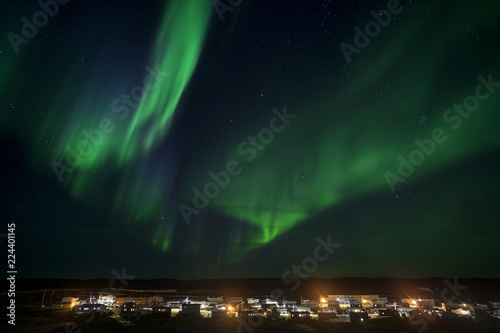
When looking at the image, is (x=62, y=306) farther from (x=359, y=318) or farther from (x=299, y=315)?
(x=359, y=318)

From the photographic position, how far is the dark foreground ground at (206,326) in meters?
35.1

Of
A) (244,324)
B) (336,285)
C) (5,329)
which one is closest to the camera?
(5,329)

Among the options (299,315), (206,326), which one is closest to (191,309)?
(206,326)

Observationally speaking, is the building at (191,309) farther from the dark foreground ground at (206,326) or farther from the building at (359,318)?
the building at (359,318)

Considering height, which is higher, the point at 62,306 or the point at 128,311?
the point at 62,306

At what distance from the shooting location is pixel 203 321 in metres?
46.7

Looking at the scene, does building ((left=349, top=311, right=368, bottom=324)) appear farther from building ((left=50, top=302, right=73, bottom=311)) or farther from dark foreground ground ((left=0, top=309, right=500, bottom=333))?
building ((left=50, top=302, right=73, bottom=311))

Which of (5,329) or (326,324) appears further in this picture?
(326,324)

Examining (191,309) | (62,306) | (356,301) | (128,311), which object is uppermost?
(356,301)

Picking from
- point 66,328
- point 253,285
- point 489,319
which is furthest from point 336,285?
point 66,328

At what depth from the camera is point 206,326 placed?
140 ft

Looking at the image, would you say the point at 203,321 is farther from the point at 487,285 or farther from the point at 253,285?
the point at 487,285

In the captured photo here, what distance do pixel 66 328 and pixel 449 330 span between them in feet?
164

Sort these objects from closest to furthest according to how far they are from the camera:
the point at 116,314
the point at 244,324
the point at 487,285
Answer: the point at 244,324 → the point at 116,314 → the point at 487,285
